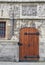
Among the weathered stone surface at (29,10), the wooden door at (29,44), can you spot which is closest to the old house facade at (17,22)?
the weathered stone surface at (29,10)

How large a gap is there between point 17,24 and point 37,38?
1.52 m

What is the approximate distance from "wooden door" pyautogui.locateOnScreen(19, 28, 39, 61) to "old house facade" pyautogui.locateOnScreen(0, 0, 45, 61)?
0.47ft

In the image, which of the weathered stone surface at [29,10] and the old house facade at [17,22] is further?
the weathered stone surface at [29,10]

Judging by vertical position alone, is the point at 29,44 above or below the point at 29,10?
below

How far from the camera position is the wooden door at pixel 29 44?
15938 millimetres

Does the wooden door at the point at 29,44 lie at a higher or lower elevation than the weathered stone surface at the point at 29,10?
lower

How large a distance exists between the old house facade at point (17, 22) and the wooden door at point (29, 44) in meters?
0.14

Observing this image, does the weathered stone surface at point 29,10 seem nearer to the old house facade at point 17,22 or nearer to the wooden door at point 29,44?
the old house facade at point 17,22

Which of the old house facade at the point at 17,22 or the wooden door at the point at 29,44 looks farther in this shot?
the wooden door at the point at 29,44

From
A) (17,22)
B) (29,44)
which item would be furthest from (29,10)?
(29,44)

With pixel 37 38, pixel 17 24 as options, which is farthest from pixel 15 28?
pixel 37 38

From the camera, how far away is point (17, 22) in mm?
15938

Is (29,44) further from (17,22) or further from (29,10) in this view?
(29,10)

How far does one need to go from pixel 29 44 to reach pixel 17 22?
156 centimetres
